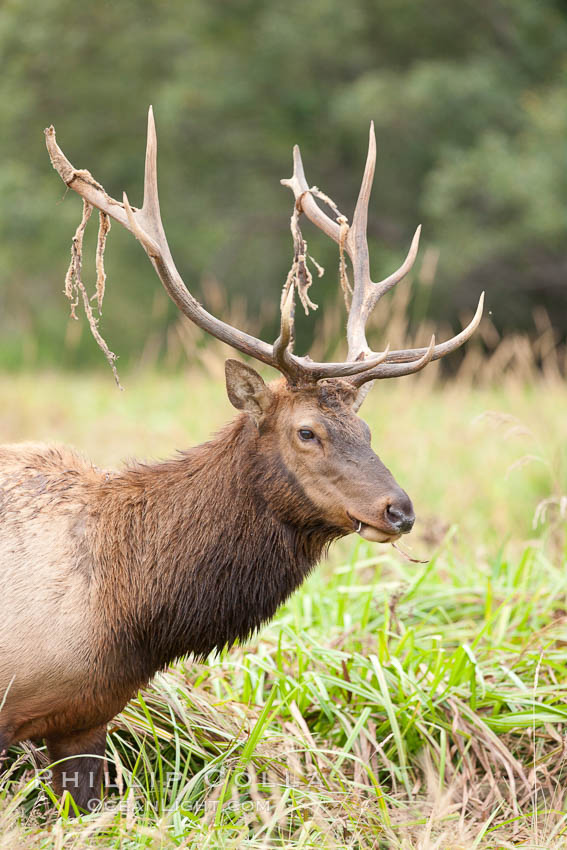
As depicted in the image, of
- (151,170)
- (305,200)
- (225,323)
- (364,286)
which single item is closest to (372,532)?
(225,323)

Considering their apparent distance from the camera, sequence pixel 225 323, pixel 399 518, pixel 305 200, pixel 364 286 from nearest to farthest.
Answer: pixel 399 518 < pixel 225 323 < pixel 364 286 < pixel 305 200

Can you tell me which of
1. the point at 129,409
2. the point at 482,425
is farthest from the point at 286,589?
the point at 129,409

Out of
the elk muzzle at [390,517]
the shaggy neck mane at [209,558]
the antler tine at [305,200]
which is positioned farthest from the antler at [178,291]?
the antler tine at [305,200]

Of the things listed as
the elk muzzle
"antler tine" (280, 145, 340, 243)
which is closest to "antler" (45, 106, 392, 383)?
the elk muzzle

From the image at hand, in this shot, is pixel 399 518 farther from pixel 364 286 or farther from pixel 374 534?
pixel 364 286

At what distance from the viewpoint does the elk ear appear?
127 inches

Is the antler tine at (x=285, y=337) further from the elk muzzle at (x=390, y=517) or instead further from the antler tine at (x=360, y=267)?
the elk muzzle at (x=390, y=517)

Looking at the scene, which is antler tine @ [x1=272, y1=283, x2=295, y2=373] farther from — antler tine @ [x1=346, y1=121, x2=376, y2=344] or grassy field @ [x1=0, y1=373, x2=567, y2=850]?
grassy field @ [x1=0, y1=373, x2=567, y2=850]

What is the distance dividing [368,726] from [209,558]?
110 centimetres

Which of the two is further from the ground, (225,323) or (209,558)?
(225,323)

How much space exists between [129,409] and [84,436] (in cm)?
133

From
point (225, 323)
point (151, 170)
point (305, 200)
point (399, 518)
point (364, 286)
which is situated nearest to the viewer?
point (399, 518)

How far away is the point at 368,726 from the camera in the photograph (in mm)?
3826

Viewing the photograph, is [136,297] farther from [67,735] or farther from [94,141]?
[67,735]
